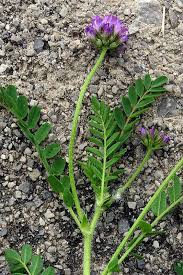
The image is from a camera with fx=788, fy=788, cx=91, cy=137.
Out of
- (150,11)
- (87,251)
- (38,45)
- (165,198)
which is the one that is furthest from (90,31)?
(87,251)

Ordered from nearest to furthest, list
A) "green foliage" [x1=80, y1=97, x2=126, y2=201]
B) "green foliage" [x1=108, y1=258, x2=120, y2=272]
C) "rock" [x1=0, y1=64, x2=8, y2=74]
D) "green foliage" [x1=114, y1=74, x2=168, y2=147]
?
"green foliage" [x1=108, y1=258, x2=120, y2=272]
"green foliage" [x1=80, y1=97, x2=126, y2=201]
"green foliage" [x1=114, y1=74, x2=168, y2=147]
"rock" [x1=0, y1=64, x2=8, y2=74]

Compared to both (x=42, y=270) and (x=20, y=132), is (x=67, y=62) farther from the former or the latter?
(x=42, y=270)

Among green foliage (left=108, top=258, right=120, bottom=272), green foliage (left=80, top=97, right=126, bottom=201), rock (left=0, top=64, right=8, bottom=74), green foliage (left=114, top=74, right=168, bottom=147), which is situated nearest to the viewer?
green foliage (left=108, top=258, right=120, bottom=272)

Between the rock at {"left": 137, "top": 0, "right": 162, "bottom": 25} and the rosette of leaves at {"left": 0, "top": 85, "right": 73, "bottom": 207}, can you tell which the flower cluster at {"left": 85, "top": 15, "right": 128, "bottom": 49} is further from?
the rosette of leaves at {"left": 0, "top": 85, "right": 73, "bottom": 207}

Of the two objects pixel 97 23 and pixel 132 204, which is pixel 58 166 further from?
pixel 97 23

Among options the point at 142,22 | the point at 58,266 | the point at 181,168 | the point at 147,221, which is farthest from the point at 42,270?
the point at 142,22

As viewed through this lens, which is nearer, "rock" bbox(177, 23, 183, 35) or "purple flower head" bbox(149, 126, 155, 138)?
"purple flower head" bbox(149, 126, 155, 138)

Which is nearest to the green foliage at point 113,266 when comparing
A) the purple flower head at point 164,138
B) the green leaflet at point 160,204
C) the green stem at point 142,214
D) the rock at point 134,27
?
the green stem at point 142,214

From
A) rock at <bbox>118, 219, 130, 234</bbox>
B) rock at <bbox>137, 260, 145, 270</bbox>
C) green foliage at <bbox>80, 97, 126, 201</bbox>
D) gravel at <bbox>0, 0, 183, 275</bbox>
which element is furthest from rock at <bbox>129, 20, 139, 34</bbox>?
rock at <bbox>137, 260, 145, 270</bbox>
